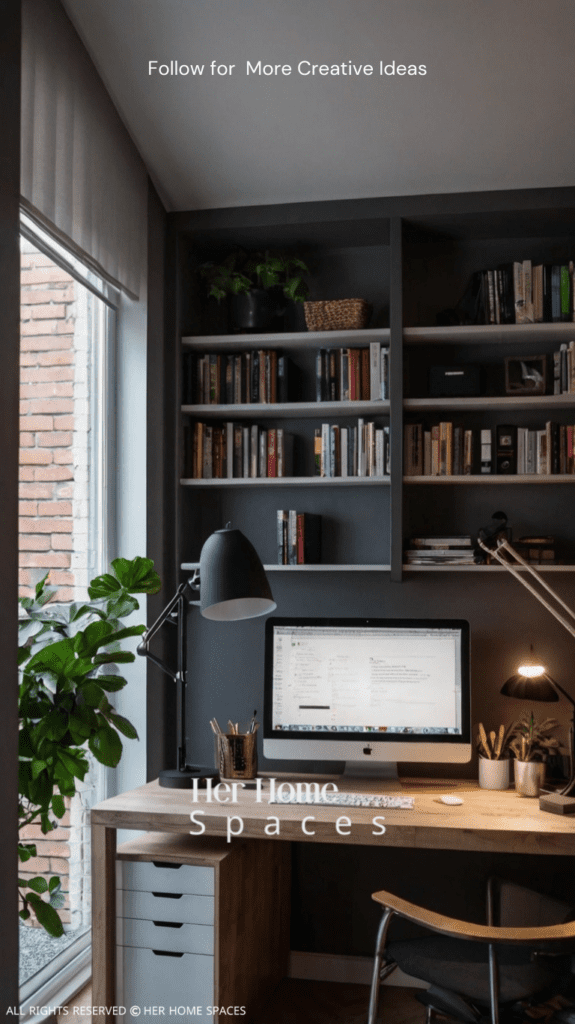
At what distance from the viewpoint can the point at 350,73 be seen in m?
2.62

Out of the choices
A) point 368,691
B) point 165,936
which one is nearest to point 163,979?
point 165,936

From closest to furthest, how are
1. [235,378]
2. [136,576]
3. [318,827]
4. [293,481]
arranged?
[318,827] < [136,576] < [293,481] < [235,378]

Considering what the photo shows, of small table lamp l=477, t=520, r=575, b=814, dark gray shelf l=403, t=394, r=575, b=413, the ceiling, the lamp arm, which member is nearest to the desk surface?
small table lamp l=477, t=520, r=575, b=814

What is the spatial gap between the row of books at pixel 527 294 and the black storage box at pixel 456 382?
18 centimetres

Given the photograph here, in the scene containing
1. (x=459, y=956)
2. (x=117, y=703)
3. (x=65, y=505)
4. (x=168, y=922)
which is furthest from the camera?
(x=117, y=703)

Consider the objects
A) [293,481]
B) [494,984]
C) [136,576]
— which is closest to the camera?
[494,984]

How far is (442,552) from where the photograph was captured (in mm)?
2951

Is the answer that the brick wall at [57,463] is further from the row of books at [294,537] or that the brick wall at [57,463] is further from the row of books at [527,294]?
the row of books at [527,294]

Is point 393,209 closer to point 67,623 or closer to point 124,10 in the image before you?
point 124,10

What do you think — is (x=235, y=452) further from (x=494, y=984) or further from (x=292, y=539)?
(x=494, y=984)

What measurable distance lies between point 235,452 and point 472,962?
1.73m

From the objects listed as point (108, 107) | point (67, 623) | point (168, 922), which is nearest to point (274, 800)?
point (168, 922)

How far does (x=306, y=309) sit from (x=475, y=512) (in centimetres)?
89

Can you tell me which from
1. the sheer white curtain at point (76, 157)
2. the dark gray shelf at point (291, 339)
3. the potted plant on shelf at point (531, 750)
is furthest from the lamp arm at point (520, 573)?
the sheer white curtain at point (76, 157)
